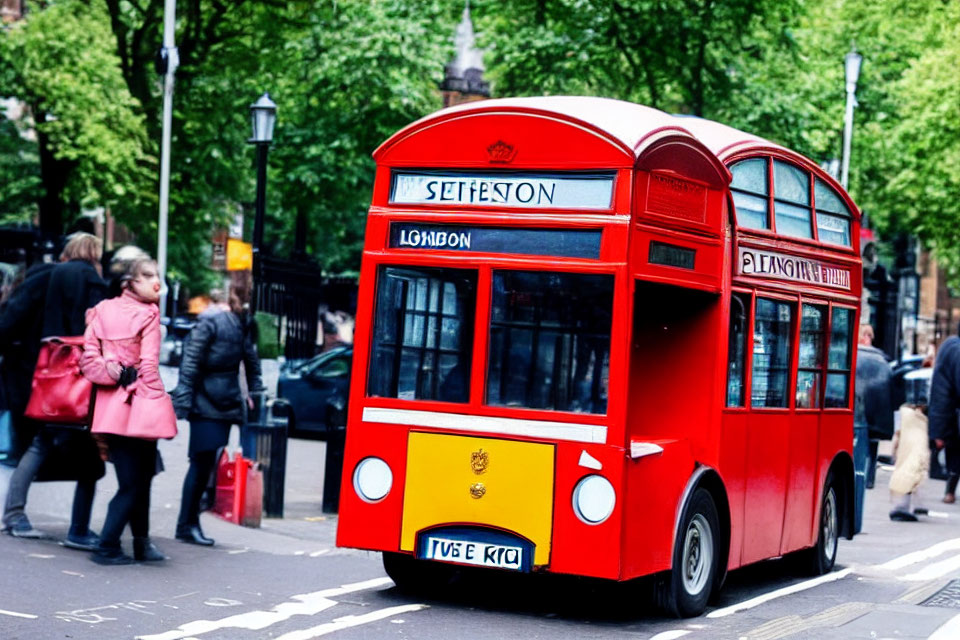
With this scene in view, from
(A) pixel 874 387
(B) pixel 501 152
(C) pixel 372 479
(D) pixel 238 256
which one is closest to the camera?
(B) pixel 501 152

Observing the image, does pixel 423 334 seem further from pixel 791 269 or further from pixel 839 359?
pixel 839 359

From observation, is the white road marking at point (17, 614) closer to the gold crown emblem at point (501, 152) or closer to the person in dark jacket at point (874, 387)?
the gold crown emblem at point (501, 152)

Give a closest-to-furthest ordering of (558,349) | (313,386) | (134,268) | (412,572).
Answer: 1. (558,349)
2. (412,572)
3. (134,268)
4. (313,386)

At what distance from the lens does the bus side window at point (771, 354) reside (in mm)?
10773

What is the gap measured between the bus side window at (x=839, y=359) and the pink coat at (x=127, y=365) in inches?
184

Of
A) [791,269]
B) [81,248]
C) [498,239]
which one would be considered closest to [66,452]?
[81,248]

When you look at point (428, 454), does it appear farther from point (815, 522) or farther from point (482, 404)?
point (815, 522)

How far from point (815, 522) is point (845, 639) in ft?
9.72

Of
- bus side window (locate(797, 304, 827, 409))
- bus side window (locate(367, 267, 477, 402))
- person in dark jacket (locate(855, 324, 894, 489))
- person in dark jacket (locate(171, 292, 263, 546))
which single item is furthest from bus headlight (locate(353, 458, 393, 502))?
person in dark jacket (locate(855, 324, 894, 489))

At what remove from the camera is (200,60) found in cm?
3419

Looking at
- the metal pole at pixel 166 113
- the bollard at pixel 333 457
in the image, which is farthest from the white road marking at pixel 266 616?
the metal pole at pixel 166 113

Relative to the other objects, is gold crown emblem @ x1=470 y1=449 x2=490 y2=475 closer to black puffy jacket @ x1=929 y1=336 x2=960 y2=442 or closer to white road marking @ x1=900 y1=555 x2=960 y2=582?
white road marking @ x1=900 y1=555 x2=960 y2=582

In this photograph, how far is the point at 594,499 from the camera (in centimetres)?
909

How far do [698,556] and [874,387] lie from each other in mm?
9512
